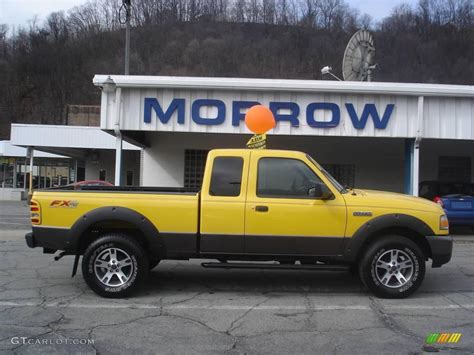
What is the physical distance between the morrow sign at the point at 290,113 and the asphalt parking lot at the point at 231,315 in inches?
257

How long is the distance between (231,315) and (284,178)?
1936 millimetres

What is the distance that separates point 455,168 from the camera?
780 inches

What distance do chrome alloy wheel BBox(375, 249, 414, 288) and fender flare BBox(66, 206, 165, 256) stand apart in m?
2.90

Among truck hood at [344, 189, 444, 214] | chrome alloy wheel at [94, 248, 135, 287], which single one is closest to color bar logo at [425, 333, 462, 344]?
truck hood at [344, 189, 444, 214]

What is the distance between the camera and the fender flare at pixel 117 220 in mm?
6828

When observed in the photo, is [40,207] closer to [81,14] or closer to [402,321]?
[402,321]

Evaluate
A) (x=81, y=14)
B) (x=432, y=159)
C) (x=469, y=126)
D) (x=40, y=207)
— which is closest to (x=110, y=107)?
(x=40, y=207)

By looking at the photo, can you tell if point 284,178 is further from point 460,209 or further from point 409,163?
point 460,209

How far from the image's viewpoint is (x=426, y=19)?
64125 mm

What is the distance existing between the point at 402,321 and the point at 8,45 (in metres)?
99.1

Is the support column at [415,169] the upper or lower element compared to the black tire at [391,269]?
upper

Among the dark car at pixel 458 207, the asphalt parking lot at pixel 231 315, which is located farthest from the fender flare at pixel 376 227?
the dark car at pixel 458 207

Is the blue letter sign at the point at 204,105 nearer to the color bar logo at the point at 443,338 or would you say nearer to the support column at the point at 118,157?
the support column at the point at 118,157

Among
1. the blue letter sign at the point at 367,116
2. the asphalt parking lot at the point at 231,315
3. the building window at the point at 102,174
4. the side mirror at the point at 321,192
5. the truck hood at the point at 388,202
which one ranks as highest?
the blue letter sign at the point at 367,116
